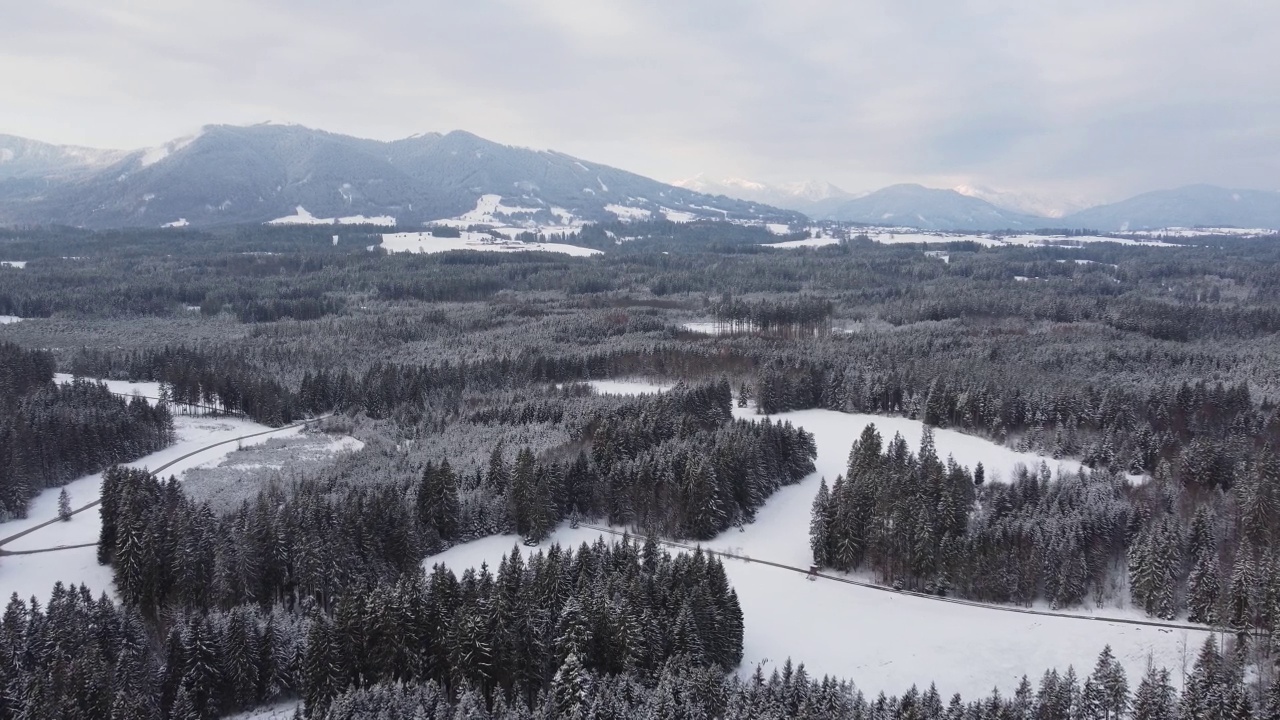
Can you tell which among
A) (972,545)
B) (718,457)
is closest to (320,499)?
(718,457)

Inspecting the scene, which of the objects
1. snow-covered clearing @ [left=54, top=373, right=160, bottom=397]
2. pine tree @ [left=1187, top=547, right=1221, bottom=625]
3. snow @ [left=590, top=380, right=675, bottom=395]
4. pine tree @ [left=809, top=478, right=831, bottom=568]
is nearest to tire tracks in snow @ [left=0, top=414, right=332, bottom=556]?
snow-covered clearing @ [left=54, top=373, right=160, bottom=397]

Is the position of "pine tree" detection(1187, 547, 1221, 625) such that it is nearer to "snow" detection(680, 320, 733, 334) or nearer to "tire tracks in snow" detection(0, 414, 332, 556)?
"tire tracks in snow" detection(0, 414, 332, 556)

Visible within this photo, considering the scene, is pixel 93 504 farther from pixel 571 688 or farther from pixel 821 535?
pixel 821 535

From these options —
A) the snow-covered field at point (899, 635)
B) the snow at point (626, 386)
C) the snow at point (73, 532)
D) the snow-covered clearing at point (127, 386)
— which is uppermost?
the snow-covered clearing at point (127, 386)

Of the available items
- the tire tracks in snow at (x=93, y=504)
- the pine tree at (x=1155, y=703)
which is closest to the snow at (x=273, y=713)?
the tire tracks in snow at (x=93, y=504)

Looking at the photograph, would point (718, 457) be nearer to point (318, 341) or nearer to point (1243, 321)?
point (318, 341)

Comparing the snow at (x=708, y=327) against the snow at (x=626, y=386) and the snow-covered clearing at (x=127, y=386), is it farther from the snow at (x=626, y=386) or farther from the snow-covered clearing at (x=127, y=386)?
the snow-covered clearing at (x=127, y=386)
